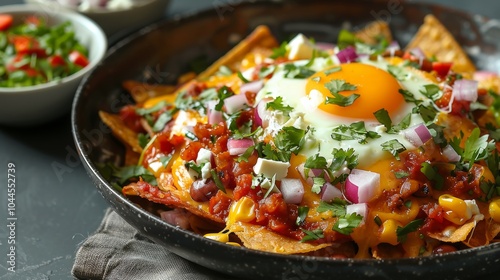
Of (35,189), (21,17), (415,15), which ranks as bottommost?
(35,189)

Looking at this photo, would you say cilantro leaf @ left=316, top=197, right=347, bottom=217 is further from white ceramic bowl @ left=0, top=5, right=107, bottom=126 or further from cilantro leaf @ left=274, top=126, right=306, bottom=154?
white ceramic bowl @ left=0, top=5, right=107, bottom=126

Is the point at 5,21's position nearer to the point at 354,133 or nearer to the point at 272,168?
the point at 272,168

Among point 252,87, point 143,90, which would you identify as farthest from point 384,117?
point 143,90

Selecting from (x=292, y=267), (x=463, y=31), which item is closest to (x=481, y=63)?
(x=463, y=31)

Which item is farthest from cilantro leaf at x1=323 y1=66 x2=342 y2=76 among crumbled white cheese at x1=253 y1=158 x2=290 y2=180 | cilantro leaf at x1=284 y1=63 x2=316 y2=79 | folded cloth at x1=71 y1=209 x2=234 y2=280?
folded cloth at x1=71 y1=209 x2=234 y2=280

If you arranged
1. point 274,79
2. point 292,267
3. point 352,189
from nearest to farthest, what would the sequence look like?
1. point 292,267
2. point 352,189
3. point 274,79

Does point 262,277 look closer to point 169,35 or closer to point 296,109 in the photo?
point 296,109
